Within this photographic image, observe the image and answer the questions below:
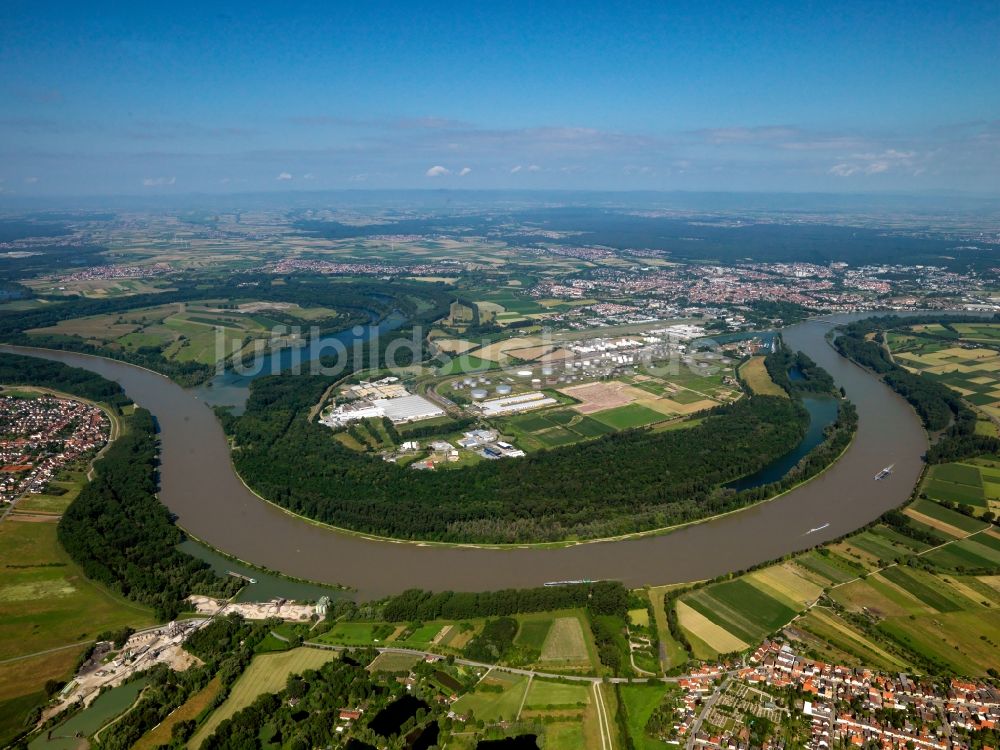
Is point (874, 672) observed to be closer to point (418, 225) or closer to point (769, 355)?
point (769, 355)

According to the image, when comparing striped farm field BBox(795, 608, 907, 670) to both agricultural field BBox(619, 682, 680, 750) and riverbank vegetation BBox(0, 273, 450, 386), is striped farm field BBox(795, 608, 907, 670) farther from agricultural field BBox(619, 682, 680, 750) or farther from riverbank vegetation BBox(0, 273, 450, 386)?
riverbank vegetation BBox(0, 273, 450, 386)

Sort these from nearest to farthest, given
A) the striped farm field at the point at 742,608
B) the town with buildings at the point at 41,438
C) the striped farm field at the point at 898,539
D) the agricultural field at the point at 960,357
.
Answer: the striped farm field at the point at 742,608, the striped farm field at the point at 898,539, the town with buildings at the point at 41,438, the agricultural field at the point at 960,357

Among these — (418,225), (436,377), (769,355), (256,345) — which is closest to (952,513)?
(769,355)

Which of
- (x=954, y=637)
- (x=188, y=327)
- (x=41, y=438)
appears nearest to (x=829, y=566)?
(x=954, y=637)

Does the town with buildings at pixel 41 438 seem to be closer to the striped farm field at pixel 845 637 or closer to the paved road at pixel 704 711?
the paved road at pixel 704 711

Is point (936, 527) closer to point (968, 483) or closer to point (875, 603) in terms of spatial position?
point (968, 483)

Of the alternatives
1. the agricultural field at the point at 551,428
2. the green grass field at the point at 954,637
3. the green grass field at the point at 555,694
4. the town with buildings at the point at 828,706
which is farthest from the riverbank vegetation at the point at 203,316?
the green grass field at the point at 954,637

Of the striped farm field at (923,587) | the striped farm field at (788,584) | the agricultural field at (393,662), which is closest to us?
the agricultural field at (393,662)
